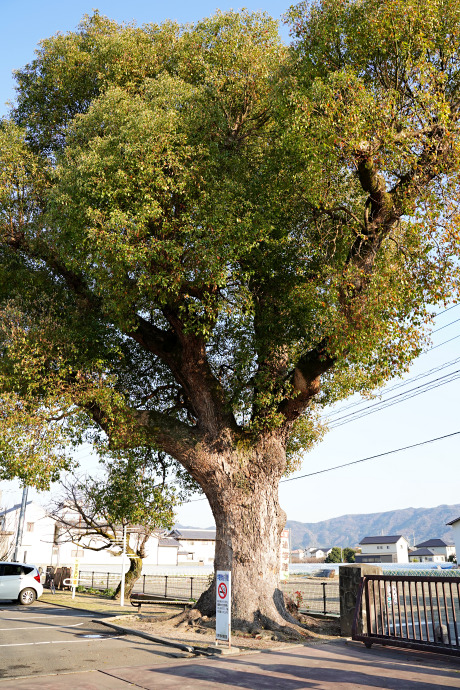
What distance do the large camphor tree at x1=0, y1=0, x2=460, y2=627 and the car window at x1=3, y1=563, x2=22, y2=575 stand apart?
11.5 m

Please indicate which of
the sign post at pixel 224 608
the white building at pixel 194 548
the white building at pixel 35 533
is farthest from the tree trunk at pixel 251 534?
the white building at pixel 194 548

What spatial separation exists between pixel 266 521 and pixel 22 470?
566 cm

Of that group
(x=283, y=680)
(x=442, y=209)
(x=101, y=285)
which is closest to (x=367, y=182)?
(x=442, y=209)

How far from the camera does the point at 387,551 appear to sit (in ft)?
339

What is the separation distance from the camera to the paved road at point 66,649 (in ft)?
27.1

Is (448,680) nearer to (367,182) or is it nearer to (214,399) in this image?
(214,399)

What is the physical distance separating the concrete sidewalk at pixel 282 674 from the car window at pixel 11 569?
15.6 metres

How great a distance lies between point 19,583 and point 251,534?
44.3ft

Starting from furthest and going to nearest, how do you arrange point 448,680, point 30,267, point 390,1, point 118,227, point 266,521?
point 30,267 → point 266,521 → point 118,227 → point 390,1 → point 448,680

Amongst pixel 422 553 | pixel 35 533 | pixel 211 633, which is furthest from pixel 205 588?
pixel 422 553

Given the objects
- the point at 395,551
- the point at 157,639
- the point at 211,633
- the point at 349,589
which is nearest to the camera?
the point at 157,639

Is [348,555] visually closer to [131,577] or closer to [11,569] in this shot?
[131,577]

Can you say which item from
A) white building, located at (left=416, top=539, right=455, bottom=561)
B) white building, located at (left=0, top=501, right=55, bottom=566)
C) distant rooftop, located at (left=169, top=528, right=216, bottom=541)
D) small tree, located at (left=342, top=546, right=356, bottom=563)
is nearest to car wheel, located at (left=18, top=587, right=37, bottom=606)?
white building, located at (left=0, top=501, right=55, bottom=566)

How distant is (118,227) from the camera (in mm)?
10922
